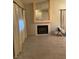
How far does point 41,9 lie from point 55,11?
43.8 inches

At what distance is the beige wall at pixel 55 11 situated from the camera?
38.7 ft

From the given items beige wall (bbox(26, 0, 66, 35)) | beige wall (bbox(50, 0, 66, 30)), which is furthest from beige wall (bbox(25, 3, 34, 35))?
beige wall (bbox(50, 0, 66, 30))

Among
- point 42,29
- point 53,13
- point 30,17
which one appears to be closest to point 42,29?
point 42,29

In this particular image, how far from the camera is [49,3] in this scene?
11.8 metres

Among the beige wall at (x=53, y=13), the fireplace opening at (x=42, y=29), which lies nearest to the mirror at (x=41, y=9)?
the beige wall at (x=53, y=13)

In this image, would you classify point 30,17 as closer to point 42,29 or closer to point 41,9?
point 41,9

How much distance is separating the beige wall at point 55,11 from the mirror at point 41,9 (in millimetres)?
393
